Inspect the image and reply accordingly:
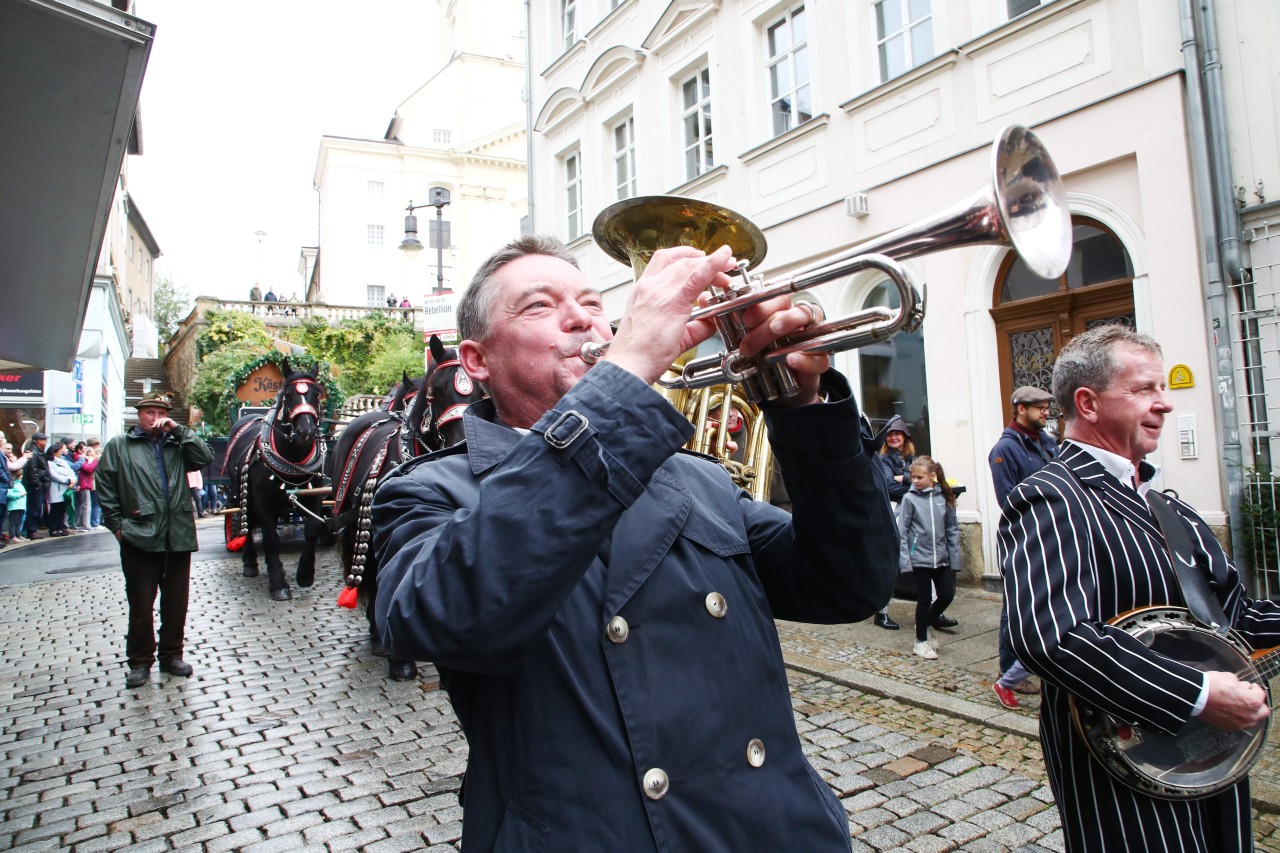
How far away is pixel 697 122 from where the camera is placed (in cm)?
1212

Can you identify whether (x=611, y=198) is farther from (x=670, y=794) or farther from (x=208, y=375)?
(x=208, y=375)

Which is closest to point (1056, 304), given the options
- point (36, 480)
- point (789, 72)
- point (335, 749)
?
point (789, 72)

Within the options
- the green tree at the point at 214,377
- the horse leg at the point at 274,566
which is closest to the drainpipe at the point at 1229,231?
the horse leg at the point at 274,566

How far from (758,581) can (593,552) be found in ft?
1.63

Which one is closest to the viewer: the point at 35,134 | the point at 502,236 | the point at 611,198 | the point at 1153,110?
the point at 35,134

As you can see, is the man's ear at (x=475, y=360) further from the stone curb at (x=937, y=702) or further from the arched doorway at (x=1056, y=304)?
the arched doorway at (x=1056, y=304)

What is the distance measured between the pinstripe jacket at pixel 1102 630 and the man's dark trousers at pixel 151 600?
5.65 m

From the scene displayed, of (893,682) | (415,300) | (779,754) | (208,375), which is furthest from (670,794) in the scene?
(415,300)

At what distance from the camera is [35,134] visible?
333cm

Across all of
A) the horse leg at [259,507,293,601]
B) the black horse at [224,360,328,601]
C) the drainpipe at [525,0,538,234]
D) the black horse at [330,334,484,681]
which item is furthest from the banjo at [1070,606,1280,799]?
the drainpipe at [525,0,538,234]

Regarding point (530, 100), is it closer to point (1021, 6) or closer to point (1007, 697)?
point (1021, 6)

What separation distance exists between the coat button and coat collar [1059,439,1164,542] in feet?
5.04

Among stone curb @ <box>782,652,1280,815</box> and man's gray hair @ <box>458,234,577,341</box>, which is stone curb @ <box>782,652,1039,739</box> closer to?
stone curb @ <box>782,652,1280,815</box>

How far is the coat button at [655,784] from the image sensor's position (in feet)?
4.02
